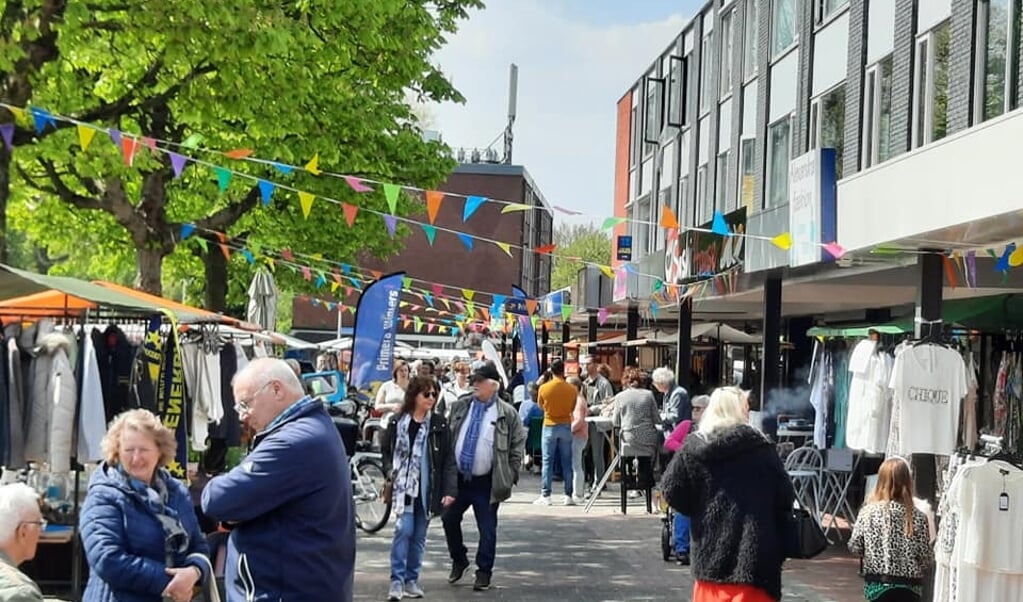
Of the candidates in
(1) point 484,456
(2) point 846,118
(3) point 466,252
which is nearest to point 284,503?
(1) point 484,456

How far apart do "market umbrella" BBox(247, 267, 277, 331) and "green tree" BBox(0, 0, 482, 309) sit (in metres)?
1.92

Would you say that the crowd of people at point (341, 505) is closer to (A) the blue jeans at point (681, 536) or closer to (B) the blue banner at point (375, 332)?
(A) the blue jeans at point (681, 536)

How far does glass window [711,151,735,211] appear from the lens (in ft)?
103

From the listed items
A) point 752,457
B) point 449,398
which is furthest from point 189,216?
point 752,457

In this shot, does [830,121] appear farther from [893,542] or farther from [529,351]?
[893,542]

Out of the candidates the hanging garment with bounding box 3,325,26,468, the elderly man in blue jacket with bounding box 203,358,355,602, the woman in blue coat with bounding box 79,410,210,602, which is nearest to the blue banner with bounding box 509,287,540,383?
the hanging garment with bounding box 3,325,26,468

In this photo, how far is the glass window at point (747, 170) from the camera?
28547 millimetres

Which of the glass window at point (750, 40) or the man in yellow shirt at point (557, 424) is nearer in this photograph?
the man in yellow shirt at point (557, 424)

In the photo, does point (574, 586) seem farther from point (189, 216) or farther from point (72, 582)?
point (189, 216)

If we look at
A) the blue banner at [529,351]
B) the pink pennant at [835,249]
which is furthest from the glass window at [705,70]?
the pink pennant at [835,249]

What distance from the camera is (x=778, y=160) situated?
26938 mm

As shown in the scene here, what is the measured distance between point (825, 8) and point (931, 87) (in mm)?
5771

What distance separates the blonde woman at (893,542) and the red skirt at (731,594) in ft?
4.83

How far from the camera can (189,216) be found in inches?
1092
